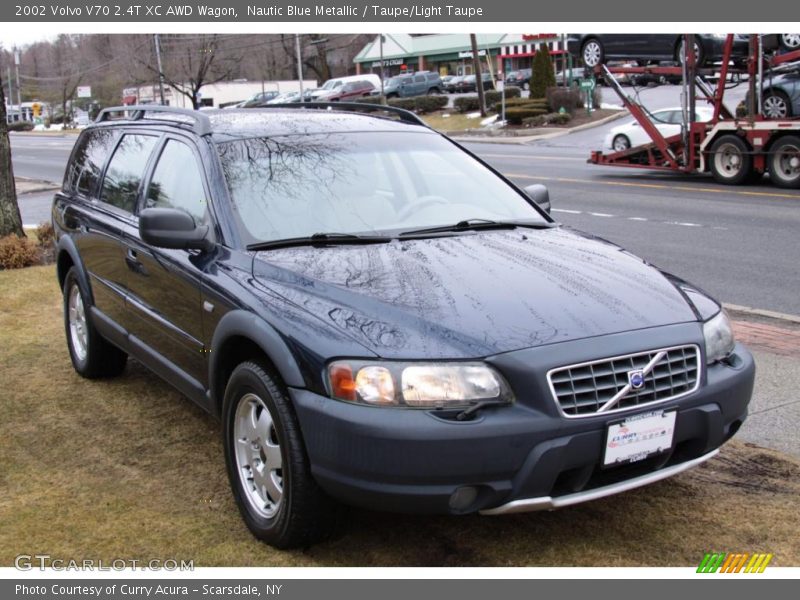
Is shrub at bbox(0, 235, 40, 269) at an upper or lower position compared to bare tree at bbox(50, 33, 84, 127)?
lower

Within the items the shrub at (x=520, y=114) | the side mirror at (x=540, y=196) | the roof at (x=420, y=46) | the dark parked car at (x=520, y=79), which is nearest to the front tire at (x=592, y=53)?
the side mirror at (x=540, y=196)

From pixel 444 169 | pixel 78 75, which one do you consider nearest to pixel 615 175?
pixel 444 169

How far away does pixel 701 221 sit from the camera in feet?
44.7

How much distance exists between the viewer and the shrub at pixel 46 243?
1072cm

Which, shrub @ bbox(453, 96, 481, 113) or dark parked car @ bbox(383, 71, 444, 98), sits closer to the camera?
shrub @ bbox(453, 96, 481, 113)

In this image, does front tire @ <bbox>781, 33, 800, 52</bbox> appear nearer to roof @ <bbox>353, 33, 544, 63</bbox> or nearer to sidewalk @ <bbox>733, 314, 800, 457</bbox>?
sidewalk @ <bbox>733, 314, 800, 457</bbox>

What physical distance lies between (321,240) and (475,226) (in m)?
0.81

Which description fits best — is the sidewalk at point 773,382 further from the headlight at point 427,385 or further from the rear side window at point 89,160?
the rear side window at point 89,160

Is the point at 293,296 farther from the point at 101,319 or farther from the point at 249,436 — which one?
the point at 101,319

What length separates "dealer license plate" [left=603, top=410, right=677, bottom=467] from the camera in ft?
11.1

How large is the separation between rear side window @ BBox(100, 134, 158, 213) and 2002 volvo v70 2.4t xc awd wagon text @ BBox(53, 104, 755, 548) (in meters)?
0.13

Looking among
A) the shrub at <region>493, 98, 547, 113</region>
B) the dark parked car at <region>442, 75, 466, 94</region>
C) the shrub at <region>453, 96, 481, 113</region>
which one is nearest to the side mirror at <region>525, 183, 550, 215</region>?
the shrub at <region>493, 98, 547, 113</region>

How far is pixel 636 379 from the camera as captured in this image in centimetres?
344

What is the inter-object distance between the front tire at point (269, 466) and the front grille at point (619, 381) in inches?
38.6
